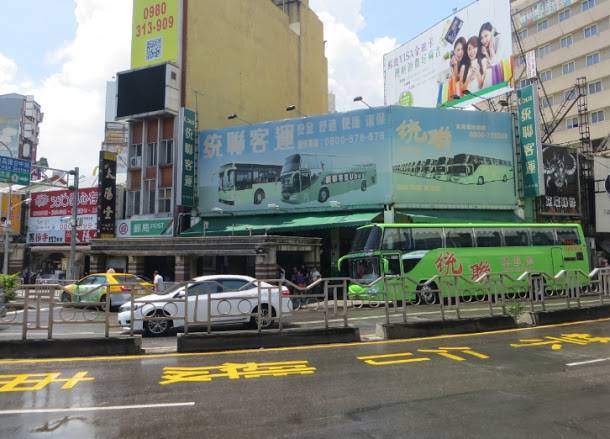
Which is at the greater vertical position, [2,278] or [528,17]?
[528,17]

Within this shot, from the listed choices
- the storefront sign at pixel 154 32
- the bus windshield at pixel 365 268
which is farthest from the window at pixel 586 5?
the bus windshield at pixel 365 268

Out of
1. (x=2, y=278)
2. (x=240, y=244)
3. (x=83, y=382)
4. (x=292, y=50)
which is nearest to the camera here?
(x=83, y=382)

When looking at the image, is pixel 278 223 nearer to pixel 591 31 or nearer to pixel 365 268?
pixel 365 268

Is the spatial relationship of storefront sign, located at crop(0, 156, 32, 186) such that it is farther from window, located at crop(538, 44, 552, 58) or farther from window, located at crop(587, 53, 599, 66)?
window, located at crop(538, 44, 552, 58)

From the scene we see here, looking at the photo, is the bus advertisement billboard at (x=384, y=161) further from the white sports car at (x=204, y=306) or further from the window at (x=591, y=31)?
the window at (x=591, y=31)

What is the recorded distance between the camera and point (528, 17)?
50.3m

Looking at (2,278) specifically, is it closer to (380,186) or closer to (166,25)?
(380,186)

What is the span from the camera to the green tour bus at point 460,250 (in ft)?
60.4

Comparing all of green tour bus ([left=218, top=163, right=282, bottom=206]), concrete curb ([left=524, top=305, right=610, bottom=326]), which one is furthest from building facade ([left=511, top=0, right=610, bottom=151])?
concrete curb ([left=524, top=305, right=610, bottom=326])

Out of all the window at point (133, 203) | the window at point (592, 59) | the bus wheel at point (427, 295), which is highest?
the window at point (592, 59)

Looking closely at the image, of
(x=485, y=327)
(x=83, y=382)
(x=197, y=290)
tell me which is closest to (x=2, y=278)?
(x=197, y=290)

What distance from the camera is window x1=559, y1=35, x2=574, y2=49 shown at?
46406mm

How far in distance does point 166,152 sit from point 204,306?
2043cm

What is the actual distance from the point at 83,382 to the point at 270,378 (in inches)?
102
